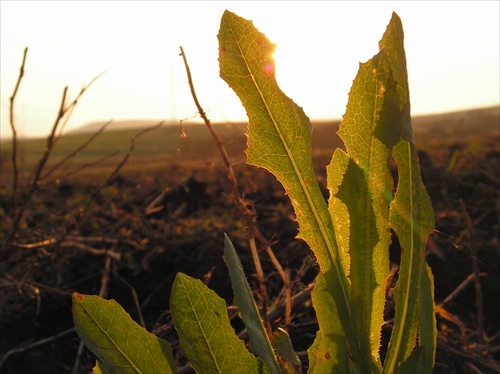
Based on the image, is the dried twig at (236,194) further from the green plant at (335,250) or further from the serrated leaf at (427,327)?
the serrated leaf at (427,327)

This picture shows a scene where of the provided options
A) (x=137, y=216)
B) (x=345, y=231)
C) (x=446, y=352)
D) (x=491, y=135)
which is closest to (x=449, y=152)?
(x=491, y=135)

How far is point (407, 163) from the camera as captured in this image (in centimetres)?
87

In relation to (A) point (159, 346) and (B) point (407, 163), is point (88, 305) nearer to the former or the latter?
(A) point (159, 346)

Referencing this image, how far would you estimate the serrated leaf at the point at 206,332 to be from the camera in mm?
876

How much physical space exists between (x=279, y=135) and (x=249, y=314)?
11.1 inches

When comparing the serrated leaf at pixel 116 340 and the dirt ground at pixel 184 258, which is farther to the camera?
the dirt ground at pixel 184 258

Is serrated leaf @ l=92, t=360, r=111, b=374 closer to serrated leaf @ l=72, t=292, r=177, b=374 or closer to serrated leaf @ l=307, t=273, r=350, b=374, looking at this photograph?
serrated leaf @ l=72, t=292, r=177, b=374

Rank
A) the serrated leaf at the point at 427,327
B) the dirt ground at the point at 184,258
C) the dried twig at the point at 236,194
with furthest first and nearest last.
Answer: the dirt ground at the point at 184,258 < the dried twig at the point at 236,194 < the serrated leaf at the point at 427,327

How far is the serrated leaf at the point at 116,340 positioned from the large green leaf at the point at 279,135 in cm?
28

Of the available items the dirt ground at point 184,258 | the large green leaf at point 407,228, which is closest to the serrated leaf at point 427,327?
the large green leaf at point 407,228

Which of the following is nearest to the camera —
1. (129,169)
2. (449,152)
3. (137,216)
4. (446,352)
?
(446,352)

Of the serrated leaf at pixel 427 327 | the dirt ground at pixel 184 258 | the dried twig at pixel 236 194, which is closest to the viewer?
the serrated leaf at pixel 427 327

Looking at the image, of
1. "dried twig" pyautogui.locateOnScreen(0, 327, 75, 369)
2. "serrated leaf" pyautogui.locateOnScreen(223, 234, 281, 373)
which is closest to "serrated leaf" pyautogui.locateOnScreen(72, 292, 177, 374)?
"serrated leaf" pyautogui.locateOnScreen(223, 234, 281, 373)

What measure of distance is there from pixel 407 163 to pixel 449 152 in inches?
122
